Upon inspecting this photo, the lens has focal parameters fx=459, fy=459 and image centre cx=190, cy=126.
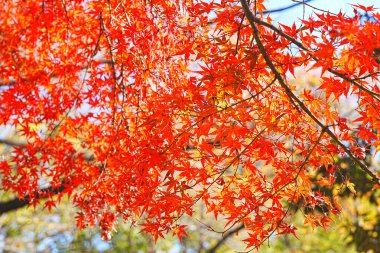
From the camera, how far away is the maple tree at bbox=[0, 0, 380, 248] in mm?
2318

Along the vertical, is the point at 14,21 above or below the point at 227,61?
above

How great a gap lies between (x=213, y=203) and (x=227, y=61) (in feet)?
3.18

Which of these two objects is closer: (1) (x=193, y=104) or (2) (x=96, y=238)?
(1) (x=193, y=104)

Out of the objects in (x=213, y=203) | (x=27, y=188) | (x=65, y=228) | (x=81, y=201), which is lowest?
(x=213, y=203)

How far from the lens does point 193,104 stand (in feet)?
8.30

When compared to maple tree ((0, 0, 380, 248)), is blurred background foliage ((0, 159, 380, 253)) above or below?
above

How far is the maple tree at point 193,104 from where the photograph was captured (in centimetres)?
232

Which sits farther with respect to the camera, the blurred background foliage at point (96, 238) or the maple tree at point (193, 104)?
the blurred background foliage at point (96, 238)

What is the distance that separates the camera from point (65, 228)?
9859mm

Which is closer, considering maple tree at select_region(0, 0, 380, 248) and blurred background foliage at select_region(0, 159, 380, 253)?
maple tree at select_region(0, 0, 380, 248)

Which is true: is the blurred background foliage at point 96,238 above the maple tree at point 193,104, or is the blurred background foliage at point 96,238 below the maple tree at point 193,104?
above

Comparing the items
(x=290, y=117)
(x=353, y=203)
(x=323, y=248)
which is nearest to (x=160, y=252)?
(x=323, y=248)

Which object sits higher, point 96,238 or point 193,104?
point 96,238

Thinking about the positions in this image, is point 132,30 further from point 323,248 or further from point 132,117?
point 323,248
